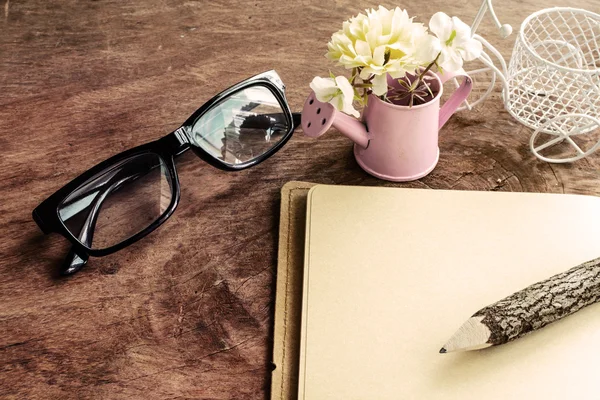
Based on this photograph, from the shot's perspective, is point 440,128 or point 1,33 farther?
point 1,33

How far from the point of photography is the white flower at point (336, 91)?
2.21ft

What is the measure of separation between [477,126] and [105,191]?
537mm

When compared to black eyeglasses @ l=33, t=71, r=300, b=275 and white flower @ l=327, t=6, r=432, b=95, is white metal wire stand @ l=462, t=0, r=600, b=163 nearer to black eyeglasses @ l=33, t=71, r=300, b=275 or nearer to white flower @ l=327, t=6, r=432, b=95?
white flower @ l=327, t=6, r=432, b=95

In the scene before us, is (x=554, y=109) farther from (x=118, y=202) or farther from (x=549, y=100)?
(x=118, y=202)

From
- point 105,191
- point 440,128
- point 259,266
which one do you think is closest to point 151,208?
point 105,191

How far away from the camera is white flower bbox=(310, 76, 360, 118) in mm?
672

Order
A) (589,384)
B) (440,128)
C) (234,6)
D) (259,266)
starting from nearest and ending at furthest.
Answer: (589,384) < (259,266) < (440,128) < (234,6)

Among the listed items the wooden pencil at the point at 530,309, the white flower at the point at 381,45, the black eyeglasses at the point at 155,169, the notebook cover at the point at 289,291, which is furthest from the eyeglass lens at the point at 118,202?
the wooden pencil at the point at 530,309

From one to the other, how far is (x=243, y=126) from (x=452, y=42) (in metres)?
0.32

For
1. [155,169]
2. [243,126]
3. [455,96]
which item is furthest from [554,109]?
[155,169]

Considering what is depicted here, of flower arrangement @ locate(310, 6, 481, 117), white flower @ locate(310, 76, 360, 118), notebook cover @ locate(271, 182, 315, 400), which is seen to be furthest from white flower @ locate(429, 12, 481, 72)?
notebook cover @ locate(271, 182, 315, 400)

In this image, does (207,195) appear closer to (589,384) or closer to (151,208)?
(151,208)

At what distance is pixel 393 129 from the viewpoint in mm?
744

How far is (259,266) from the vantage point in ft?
2.37
